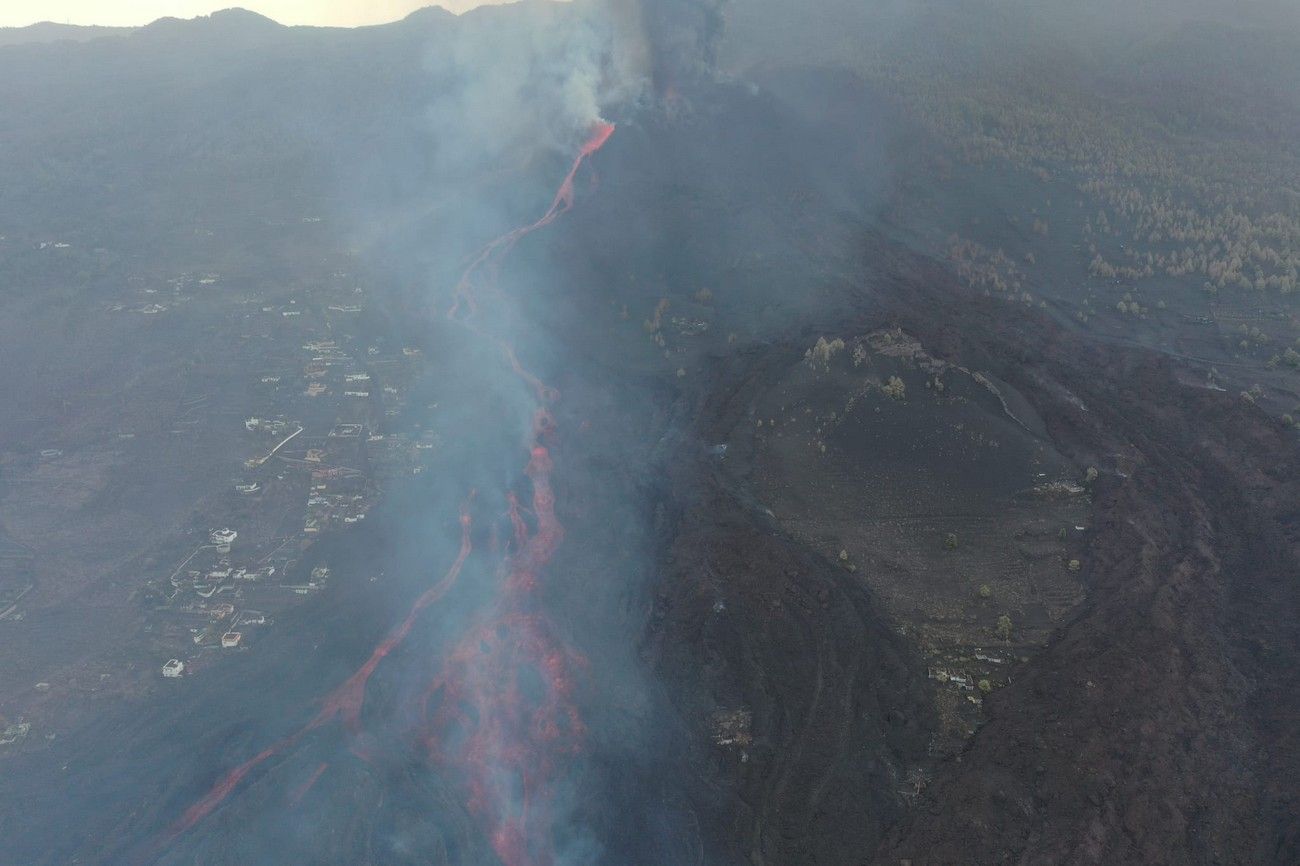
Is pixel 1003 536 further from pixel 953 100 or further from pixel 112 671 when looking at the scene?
pixel 953 100

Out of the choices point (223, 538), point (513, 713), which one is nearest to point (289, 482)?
point (223, 538)

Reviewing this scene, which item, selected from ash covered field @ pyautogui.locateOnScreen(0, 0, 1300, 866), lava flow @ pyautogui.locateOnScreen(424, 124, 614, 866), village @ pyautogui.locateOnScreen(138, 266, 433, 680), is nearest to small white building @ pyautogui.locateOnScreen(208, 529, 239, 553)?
village @ pyautogui.locateOnScreen(138, 266, 433, 680)

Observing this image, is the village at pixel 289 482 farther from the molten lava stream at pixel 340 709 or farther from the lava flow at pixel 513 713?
the lava flow at pixel 513 713

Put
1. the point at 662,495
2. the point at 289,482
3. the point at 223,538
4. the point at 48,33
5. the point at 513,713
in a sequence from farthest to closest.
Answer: the point at 48,33
the point at 289,482
the point at 662,495
the point at 223,538
the point at 513,713

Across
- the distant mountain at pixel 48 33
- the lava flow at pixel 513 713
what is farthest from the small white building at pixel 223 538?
the distant mountain at pixel 48 33

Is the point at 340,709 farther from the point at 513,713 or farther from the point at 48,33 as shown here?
the point at 48,33

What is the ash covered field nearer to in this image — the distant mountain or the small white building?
the small white building
